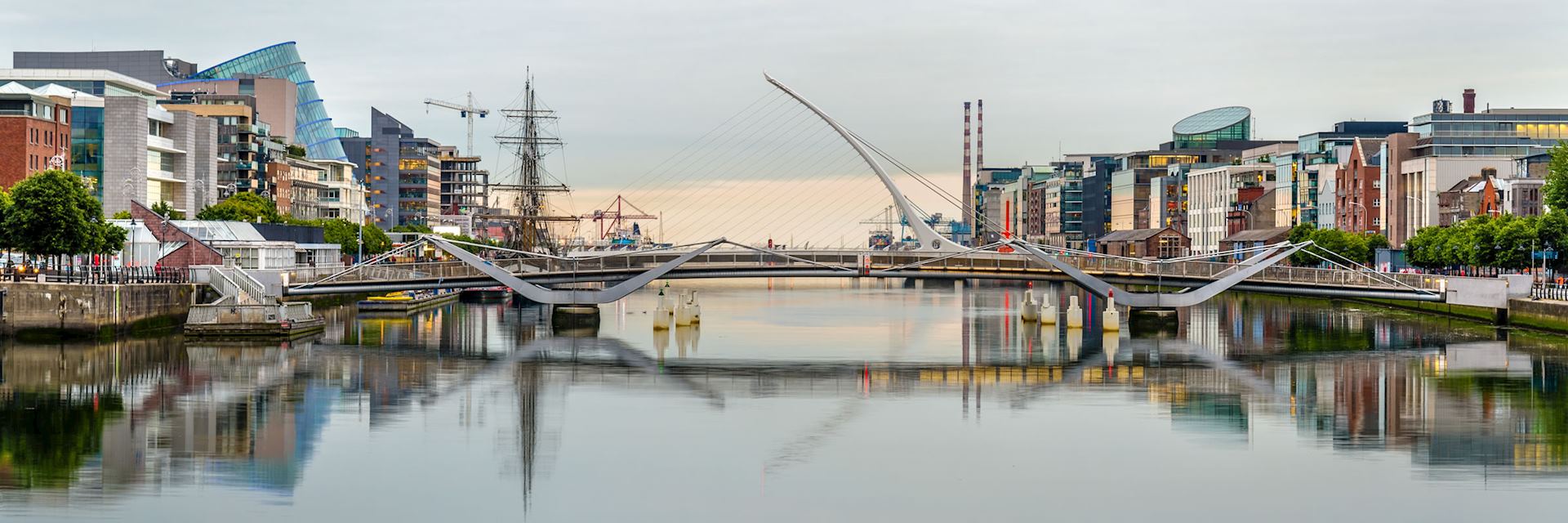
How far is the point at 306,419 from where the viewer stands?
43.6m

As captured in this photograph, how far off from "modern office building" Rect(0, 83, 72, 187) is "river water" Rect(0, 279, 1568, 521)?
29471 mm

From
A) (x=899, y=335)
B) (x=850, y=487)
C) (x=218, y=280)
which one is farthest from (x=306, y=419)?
(x=899, y=335)

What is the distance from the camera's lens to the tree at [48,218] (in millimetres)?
65188

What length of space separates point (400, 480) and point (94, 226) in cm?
3801

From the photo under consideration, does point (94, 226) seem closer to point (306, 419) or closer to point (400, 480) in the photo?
point (306, 419)

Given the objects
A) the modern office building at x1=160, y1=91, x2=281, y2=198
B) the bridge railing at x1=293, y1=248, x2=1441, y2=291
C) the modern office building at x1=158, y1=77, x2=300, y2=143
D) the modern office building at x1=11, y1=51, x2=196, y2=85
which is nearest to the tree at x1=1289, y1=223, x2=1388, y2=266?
the bridge railing at x1=293, y1=248, x2=1441, y2=291

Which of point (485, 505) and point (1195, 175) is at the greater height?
point (1195, 175)

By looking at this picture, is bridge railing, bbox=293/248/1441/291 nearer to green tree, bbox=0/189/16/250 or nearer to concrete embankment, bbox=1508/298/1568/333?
concrete embankment, bbox=1508/298/1568/333

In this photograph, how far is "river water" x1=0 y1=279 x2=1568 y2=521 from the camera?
32.7m

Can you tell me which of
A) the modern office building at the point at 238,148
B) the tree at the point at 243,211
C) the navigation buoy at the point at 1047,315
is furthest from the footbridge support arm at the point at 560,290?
the modern office building at the point at 238,148

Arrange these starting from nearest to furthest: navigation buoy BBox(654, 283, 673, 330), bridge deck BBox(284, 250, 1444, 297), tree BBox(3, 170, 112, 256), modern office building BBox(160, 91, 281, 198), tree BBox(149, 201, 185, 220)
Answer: tree BBox(3, 170, 112, 256) → bridge deck BBox(284, 250, 1444, 297) → navigation buoy BBox(654, 283, 673, 330) → tree BBox(149, 201, 185, 220) → modern office building BBox(160, 91, 281, 198)

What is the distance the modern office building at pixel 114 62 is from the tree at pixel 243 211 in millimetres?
56188

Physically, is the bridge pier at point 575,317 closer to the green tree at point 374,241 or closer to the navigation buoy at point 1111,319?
the navigation buoy at point 1111,319

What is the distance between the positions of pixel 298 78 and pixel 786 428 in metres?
147
